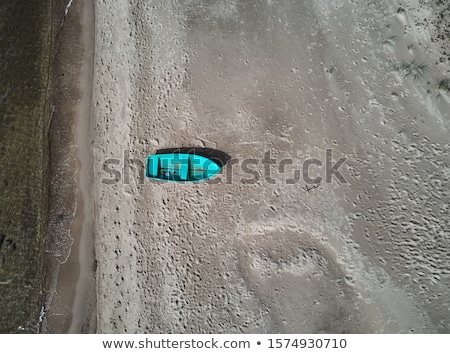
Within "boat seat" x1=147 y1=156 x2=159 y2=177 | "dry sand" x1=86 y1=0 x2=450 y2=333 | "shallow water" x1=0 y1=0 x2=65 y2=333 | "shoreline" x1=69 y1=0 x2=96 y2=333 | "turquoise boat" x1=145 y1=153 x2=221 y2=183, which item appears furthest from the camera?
"shoreline" x1=69 y1=0 x2=96 y2=333

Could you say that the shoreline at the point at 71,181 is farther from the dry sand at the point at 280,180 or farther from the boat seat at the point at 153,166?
the boat seat at the point at 153,166

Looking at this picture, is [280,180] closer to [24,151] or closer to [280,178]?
[280,178]

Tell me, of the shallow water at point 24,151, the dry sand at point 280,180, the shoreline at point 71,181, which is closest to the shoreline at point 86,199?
the shoreline at point 71,181

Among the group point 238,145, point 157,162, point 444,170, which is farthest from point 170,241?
point 444,170

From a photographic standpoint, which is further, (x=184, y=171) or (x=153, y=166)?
(x=153, y=166)

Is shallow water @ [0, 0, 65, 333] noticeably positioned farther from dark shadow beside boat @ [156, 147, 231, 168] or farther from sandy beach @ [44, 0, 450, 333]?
dark shadow beside boat @ [156, 147, 231, 168]

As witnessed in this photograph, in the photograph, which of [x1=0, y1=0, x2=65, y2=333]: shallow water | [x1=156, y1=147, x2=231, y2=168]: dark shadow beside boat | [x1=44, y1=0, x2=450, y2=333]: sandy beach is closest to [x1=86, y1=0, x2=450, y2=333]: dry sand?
[x1=44, y1=0, x2=450, y2=333]: sandy beach

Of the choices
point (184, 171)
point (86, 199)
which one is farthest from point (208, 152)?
point (86, 199)
